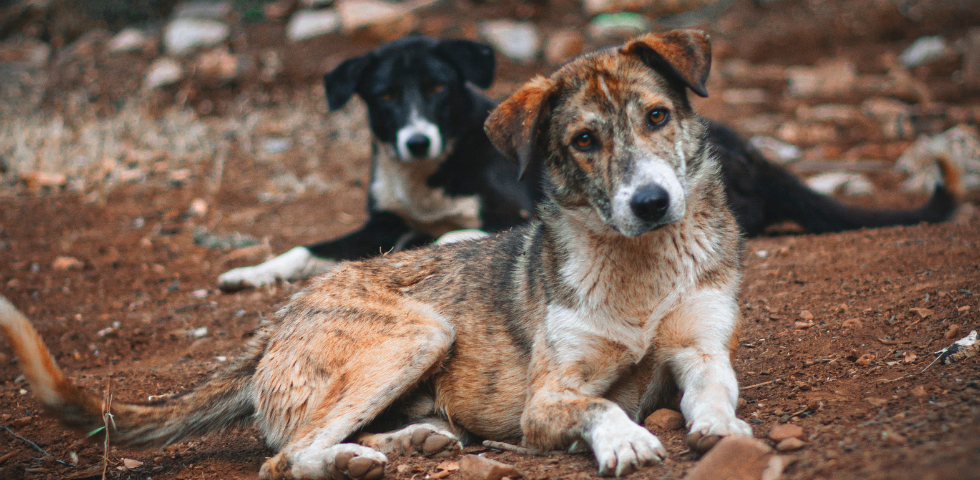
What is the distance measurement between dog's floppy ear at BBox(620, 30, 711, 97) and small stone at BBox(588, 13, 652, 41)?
9.26 meters

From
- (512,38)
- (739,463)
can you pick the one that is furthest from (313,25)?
(739,463)

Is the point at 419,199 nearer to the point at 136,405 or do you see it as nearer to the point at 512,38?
the point at 136,405

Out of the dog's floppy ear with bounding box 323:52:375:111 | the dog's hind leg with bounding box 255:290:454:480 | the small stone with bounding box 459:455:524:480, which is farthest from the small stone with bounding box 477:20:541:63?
the small stone with bounding box 459:455:524:480

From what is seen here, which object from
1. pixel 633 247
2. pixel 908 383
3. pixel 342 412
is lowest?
pixel 342 412

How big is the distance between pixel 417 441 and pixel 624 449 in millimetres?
1081

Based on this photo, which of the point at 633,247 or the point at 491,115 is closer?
the point at 633,247

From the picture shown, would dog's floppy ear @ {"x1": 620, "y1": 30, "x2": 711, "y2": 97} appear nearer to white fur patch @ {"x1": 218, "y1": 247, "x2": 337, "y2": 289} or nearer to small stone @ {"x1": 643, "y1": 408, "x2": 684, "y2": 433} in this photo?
small stone @ {"x1": 643, "y1": 408, "x2": 684, "y2": 433}

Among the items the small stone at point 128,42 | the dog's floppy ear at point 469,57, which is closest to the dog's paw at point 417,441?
the dog's floppy ear at point 469,57

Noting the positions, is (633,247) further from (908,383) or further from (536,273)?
(908,383)

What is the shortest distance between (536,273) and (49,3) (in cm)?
1510

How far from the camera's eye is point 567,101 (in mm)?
3316

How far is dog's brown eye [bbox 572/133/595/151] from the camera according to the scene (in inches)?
126

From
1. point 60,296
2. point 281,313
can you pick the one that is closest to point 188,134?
point 60,296

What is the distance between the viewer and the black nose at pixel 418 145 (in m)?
6.14
